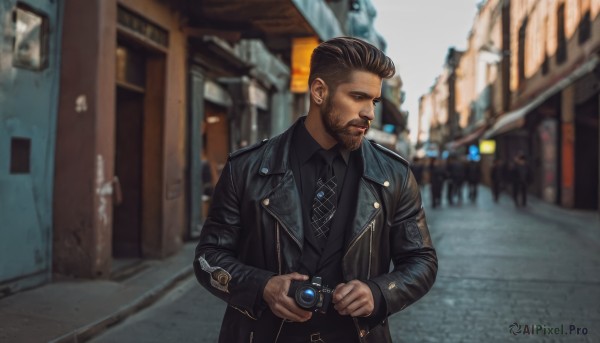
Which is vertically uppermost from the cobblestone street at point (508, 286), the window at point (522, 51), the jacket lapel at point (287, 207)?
the window at point (522, 51)

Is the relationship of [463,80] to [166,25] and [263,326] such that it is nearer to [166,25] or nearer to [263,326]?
[166,25]

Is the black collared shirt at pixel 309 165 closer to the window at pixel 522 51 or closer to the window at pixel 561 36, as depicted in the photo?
the window at pixel 561 36

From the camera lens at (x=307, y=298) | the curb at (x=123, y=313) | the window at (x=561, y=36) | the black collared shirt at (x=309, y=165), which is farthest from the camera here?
the window at (x=561, y=36)

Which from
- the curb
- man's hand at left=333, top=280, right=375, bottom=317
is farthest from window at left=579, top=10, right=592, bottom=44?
man's hand at left=333, top=280, right=375, bottom=317

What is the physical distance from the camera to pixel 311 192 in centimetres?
219

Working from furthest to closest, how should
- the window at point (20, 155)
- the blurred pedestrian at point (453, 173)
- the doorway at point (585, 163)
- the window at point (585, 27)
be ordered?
the blurred pedestrian at point (453, 173) < the doorway at point (585, 163) < the window at point (585, 27) < the window at point (20, 155)

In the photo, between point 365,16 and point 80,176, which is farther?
point 365,16

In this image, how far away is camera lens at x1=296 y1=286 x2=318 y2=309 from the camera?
6.17ft

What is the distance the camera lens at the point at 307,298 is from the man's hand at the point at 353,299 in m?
0.07

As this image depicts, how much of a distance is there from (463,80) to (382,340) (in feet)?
198

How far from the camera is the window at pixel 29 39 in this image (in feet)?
22.9

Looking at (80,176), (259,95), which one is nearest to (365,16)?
(259,95)

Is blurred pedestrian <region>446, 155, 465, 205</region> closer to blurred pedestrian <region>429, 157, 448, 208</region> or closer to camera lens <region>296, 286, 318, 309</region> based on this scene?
blurred pedestrian <region>429, 157, 448, 208</region>

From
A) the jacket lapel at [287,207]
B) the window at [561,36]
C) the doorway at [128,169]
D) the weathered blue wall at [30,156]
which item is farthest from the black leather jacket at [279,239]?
→ the window at [561,36]
